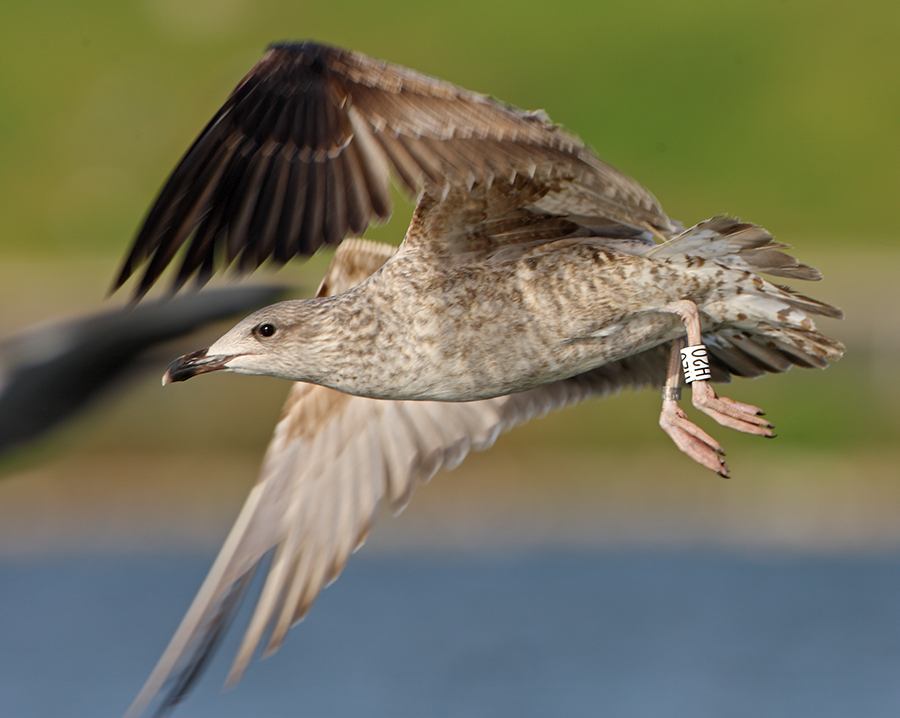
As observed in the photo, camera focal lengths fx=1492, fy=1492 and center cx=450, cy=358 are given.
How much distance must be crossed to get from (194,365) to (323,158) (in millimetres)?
874

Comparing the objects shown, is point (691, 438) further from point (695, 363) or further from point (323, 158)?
point (323, 158)

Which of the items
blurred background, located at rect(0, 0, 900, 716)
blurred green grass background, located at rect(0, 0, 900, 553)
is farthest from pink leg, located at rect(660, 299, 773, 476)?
blurred green grass background, located at rect(0, 0, 900, 553)

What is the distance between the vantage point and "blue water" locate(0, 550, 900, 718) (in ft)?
37.1

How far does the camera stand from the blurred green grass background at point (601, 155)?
1409cm

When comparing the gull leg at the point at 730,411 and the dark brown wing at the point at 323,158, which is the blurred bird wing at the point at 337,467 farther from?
the dark brown wing at the point at 323,158

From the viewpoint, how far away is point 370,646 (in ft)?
40.2

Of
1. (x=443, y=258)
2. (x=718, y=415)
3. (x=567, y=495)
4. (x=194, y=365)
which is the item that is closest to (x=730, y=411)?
(x=718, y=415)

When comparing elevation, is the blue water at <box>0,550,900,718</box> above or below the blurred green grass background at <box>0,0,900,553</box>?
below

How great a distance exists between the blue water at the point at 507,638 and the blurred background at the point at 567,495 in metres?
0.03

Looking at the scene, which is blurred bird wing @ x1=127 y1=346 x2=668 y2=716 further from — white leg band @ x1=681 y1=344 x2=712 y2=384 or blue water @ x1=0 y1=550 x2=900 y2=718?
blue water @ x1=0 y1=550 x2=900 y2=718

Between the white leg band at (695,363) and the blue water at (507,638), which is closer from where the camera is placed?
the white leg band at (695,363)

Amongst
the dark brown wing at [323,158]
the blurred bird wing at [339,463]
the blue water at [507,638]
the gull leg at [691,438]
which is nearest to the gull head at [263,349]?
the dark brown wing at [323,158]

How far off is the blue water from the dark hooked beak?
21.6ft

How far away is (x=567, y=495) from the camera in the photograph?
1420cm
